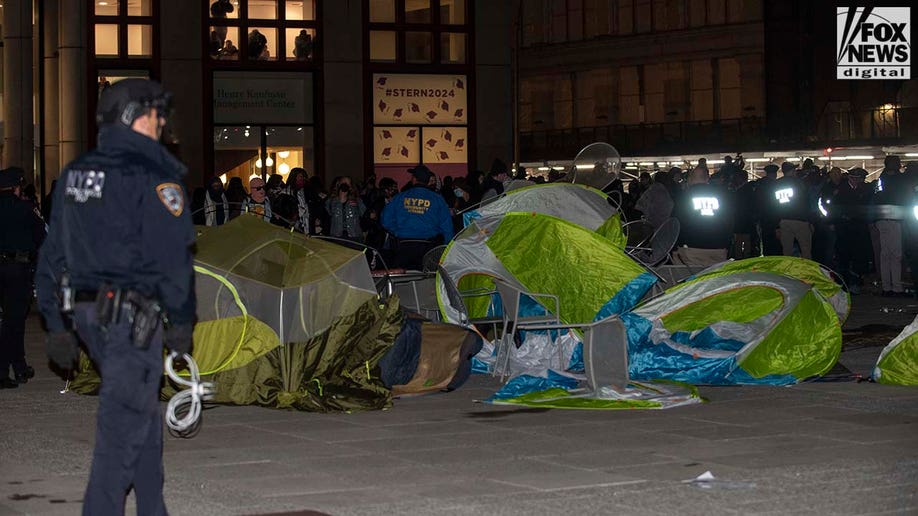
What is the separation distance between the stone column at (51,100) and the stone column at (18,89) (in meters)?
3.18

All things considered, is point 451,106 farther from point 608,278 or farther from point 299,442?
point 299,442

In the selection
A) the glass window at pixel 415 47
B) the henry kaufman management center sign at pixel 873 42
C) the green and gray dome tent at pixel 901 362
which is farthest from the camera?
the henry kaufman management center sign at pixel 873 42

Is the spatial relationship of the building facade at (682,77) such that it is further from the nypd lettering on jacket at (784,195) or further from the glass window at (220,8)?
the nypd lettering on jacket at (784,195)

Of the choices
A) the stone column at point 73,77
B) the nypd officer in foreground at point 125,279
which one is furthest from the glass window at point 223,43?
the nypd officer in foreground at point 125,279

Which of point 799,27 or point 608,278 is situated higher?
point 799,27

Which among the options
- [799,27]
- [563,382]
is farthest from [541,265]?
[799,27]

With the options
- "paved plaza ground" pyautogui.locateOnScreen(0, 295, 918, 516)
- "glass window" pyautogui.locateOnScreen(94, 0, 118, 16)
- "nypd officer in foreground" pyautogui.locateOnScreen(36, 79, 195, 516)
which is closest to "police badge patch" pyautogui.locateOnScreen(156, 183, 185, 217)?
"nypd officer in foreground" pyautogui.locateOnScreen(36, 79, 195, 516)

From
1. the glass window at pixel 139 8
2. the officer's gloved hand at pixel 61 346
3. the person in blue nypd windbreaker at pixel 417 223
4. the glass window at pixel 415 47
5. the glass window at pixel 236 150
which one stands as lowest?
the officer's gloved hand at pixel 61 346

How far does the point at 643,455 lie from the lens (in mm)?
8742

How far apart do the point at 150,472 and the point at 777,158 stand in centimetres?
3467

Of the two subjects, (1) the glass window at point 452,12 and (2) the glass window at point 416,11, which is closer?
(2) the glass window at point 416,11

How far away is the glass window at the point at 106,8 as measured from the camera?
2719 cm

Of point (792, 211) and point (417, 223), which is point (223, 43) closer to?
point (792, 211)

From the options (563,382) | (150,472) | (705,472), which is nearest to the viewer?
(150,472)
